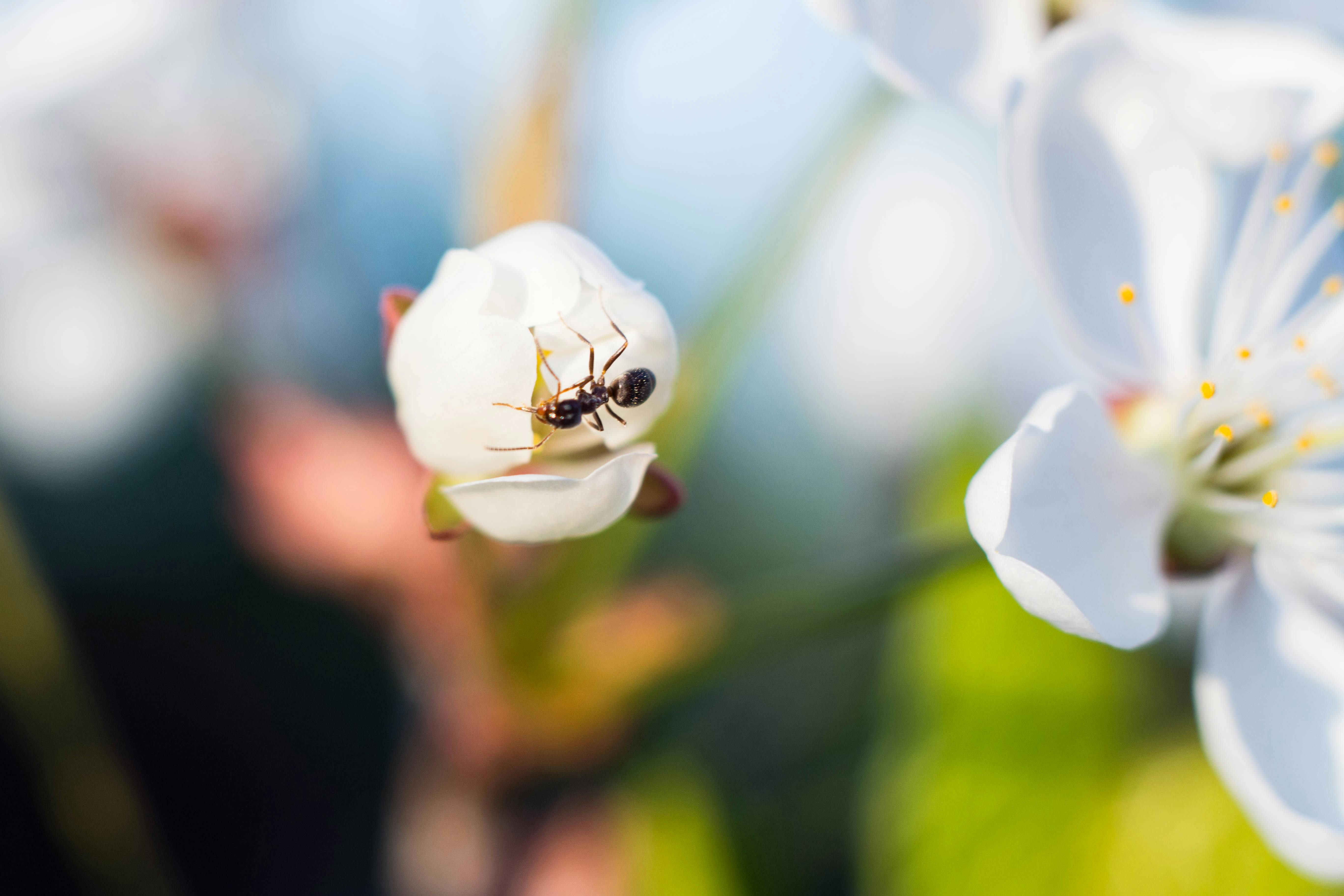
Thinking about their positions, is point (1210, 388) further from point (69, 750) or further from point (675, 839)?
point (69, 750)

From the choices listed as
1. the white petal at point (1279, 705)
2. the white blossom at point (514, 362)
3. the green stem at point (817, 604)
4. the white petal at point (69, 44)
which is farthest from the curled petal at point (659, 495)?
the white petal at point (69, 44)

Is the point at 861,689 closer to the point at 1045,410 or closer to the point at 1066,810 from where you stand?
the point at 1066,810

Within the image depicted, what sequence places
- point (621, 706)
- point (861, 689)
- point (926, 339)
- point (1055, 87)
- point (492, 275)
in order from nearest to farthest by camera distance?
1. point (492, 275)
2. point (1055, 87)
3. point (621, 706)
4. point (861, 689)
5. point (926, 339)

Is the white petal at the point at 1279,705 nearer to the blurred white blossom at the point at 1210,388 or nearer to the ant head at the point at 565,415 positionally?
the blurred white blossom at the point at 1210,388

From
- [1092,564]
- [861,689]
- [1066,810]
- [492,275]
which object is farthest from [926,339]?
[492,275]

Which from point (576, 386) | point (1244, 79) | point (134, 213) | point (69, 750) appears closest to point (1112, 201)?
point (1244, 79)

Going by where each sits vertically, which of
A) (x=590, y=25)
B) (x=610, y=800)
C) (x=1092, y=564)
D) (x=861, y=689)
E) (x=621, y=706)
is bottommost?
(x=861, y=689)
